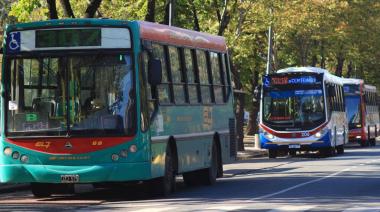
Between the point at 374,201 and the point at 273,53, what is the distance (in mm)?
32878

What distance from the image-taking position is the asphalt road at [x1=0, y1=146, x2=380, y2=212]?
16.7 metres

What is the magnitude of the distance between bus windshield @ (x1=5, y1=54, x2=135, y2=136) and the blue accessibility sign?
1.23 feet

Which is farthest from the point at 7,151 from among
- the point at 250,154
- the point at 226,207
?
the point at 250,154

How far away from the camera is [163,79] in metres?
19.5

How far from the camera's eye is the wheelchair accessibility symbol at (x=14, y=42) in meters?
18.1

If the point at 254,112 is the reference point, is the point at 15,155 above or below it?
below

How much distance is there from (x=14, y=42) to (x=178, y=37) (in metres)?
3.96

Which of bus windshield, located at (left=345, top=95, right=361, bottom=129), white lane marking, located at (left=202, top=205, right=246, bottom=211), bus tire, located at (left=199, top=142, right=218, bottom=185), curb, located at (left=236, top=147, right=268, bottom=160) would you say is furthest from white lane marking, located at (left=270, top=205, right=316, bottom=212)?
bus windshield, located at (left=345, top=95, right=361, bottom=129)

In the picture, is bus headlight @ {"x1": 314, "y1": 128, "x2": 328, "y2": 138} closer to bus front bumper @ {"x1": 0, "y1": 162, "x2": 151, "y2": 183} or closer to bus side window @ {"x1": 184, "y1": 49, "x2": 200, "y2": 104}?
bus side window @ {"x1": 184, "y1": 49, "x2": 200, "y2": 104}

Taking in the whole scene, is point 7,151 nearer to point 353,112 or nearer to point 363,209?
point 363,209

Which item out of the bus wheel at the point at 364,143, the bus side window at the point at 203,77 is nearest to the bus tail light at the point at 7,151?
the bus side window at the point at 203,77

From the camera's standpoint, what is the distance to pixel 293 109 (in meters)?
38.3

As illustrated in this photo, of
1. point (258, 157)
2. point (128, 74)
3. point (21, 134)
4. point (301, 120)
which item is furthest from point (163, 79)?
point (258, 157)

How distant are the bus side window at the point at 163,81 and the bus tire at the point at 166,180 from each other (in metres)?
0.95
